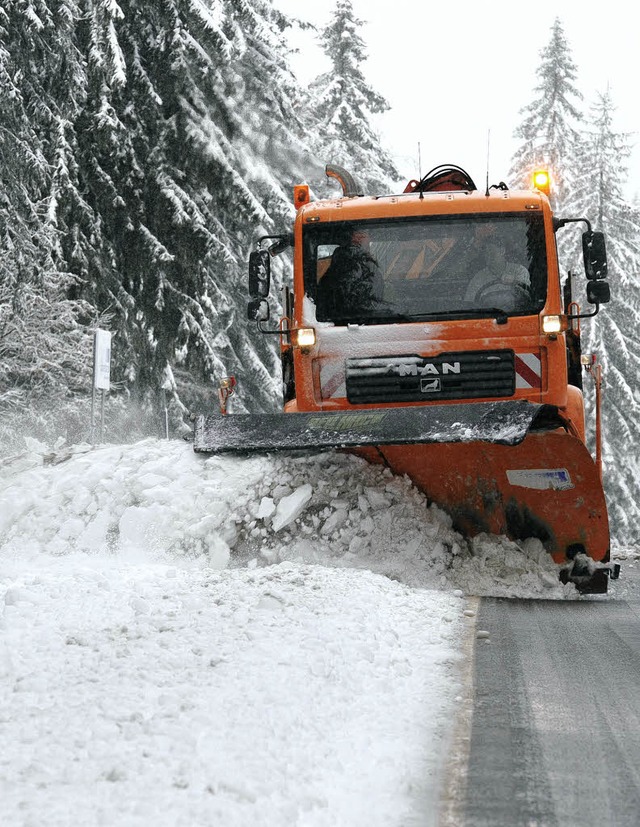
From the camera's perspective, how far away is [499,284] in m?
7.99

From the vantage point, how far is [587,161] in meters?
25.2

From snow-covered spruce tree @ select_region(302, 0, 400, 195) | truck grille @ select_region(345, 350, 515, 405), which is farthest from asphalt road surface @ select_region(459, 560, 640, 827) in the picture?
snow-covered spruce tree @ select_region(302, 0, 400, 195)

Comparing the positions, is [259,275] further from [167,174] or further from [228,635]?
[167,174]

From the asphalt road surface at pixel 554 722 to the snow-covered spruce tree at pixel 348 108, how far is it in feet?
67.4

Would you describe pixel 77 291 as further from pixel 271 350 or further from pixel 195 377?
pixel 271 350

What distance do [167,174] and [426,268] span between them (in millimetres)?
9317

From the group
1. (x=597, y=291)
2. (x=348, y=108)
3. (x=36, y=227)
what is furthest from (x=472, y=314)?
(x=348, y=108)

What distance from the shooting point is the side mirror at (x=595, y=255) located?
8.34 m

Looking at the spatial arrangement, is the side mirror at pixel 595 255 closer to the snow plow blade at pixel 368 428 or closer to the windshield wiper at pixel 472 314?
the windshield wiper at pixel 472 314

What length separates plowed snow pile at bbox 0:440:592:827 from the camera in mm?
2881

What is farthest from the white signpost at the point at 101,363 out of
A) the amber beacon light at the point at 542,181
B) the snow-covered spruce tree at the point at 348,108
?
the snow-covered spruce tree at the point at 348,108

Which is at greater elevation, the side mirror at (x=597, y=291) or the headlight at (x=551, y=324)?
the side mirror at (x=597, y=291)

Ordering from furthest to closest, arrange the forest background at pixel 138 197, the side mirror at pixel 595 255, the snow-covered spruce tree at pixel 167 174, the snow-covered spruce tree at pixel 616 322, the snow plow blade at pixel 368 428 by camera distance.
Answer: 1. the snow-covered spruce tree at pixel 616 322
2. the snow-covered spruce tree at pixel 167 174
3. the forest background at pixel 138 197
4. the side mirror at pixel 595 255
5. the snow plow blade at pixel 368 428

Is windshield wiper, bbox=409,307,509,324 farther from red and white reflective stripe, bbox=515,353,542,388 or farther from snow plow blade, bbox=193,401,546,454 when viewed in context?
snow plow blade, bbox=193,401,546,454
